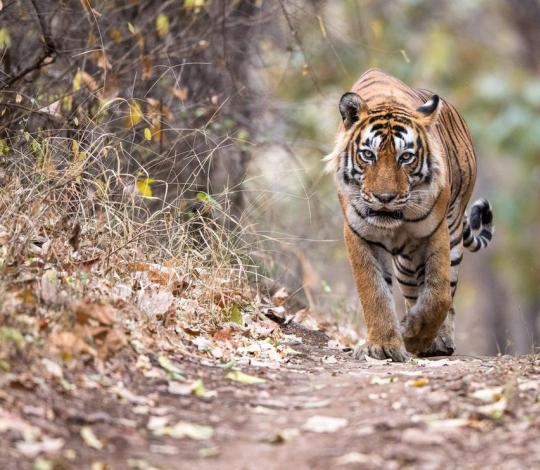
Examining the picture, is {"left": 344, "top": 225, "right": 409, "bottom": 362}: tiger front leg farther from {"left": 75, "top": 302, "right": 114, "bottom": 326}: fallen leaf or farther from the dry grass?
{"left": 75, "top": 302, "right": 114, "bottom": 326}: fallen leaf

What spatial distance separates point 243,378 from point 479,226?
156 inches

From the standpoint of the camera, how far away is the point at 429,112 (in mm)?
6508

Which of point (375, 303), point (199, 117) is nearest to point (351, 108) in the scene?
point (375, 303)

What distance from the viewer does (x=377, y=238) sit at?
247 inches

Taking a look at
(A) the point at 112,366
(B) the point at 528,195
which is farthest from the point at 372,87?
(B) the point at 528,195

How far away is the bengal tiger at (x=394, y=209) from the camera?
605cm

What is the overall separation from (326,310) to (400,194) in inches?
107

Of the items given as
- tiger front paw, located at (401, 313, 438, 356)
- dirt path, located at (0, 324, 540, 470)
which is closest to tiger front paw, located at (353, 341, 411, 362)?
tiger front paw, located at (401, 313, 438, 356)

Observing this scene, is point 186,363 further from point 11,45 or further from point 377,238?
point 11,45

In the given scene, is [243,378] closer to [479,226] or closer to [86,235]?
[86,235]

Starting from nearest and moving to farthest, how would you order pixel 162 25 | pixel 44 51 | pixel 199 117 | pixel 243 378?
1. pixel 243 378
2. pixel 44 51
3. pixel 162 25
4. pixel 199 117

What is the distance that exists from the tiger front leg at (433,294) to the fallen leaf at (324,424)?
2.48m

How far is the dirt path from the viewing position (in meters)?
3.47

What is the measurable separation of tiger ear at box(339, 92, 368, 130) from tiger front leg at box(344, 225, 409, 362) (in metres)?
0.74
